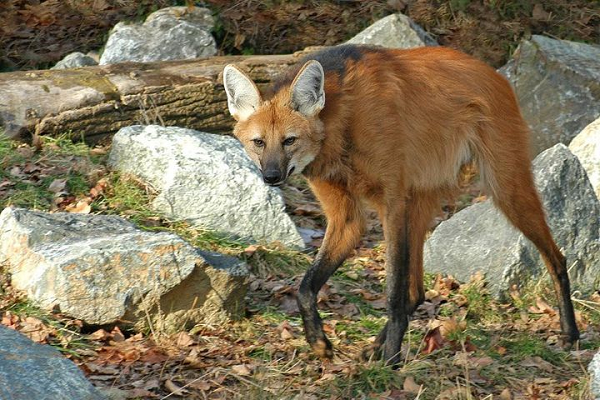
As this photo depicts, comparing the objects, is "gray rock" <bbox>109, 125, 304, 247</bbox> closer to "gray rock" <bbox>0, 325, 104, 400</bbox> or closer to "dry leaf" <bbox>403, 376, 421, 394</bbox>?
"dry leaf" <bbox>403, 376, 421, 394</bbox>

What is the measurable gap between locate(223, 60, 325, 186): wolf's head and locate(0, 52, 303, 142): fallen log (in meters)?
2.45

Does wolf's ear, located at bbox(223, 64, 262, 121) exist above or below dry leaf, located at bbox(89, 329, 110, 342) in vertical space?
above

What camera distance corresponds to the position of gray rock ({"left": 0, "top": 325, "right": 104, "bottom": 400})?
3121mm

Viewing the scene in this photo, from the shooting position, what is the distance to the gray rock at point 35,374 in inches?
123

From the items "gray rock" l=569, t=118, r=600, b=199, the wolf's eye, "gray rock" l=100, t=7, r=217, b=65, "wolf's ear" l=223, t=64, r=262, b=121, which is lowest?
"gray rock" l=569, t=118, r=600, b=199

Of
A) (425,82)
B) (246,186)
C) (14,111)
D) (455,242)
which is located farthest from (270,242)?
(14,111)

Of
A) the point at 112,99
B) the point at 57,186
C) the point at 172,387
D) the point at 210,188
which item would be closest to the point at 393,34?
the point at 112,99

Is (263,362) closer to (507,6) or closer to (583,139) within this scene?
(583,139)

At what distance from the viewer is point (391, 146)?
454 centimetres

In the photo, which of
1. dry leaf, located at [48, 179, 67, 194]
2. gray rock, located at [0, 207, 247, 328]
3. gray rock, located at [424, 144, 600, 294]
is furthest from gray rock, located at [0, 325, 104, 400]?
gray rock, located at [424, 144, 600, 294]

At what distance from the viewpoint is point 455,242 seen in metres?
5.90

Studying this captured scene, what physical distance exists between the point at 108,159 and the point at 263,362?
2512mm

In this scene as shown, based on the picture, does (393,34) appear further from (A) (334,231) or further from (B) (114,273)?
(B) (114,273)

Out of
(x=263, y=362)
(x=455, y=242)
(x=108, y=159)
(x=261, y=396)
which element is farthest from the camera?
(x=108, y=159)
